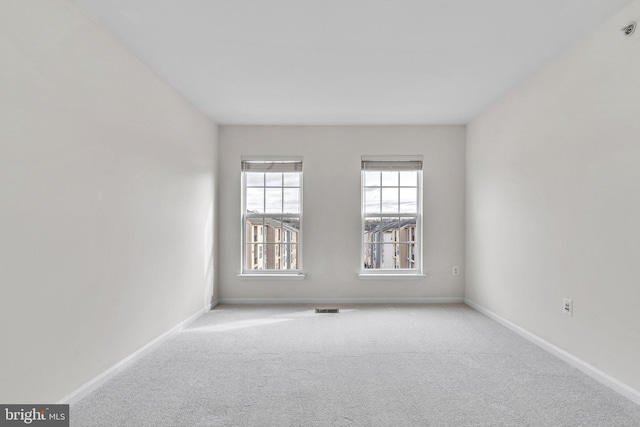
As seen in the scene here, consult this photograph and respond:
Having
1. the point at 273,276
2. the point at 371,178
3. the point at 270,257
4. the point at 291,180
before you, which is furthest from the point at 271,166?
the point at 273,276

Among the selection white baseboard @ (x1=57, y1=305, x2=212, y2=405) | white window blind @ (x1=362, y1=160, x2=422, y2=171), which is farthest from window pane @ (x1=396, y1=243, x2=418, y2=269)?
white baseboard @ (x1=57, y1=305, x2=212, y2=405)

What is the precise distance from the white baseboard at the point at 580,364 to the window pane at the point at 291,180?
3161 millimetres

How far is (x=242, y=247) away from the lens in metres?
4.77

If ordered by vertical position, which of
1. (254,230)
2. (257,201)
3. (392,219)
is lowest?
(254,230)

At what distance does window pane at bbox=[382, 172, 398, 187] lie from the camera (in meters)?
4.86

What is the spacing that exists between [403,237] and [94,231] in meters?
3.88

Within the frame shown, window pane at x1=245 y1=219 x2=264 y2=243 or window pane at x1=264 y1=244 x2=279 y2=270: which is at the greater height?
window pane at x1=245 y1=219 x2=264 y2=243

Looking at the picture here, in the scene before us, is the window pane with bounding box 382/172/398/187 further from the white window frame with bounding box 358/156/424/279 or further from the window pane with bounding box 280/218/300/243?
the window pane with bounding box 280/218/300/243

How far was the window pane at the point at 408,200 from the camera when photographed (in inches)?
192

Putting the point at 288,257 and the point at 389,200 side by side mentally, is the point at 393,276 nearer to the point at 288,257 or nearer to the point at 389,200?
→ the point at 389,200

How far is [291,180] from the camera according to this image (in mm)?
4844

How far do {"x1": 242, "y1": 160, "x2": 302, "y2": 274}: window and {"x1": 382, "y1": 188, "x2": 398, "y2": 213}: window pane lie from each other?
1280mm

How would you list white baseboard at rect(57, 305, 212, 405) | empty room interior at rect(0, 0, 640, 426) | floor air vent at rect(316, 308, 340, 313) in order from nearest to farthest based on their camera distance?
1. empty room interior at rect(0, 0, 640, 426)
2. white baseboard at rect(57, 305, 212, 405)
3. floor air vent at rect(316, 308, 340, 313)

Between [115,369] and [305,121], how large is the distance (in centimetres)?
351
